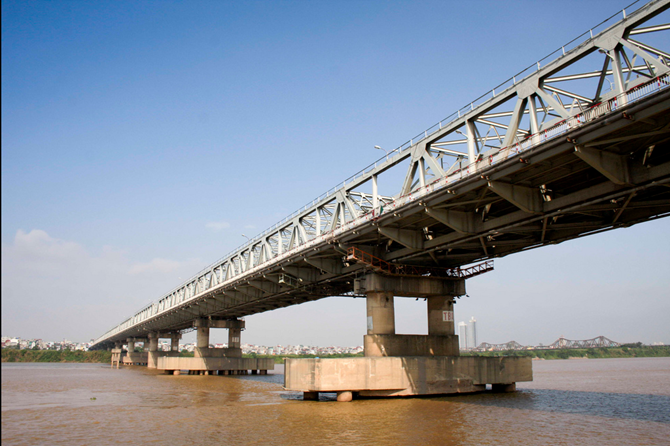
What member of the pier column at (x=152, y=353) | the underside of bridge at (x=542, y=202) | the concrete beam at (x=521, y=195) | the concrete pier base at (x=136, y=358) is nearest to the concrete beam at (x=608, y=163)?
the underside of bridge at (x=542, y=202)

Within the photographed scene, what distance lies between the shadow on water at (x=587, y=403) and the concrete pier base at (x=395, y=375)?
4.53 ft

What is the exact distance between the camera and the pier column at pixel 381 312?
37.7m

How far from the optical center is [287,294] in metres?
55.8

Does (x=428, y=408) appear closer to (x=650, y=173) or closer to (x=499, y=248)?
(x=499, y=248)

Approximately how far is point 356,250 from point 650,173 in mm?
20533

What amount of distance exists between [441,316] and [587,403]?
12.4 metres

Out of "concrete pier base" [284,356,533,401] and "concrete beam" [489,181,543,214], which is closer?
"concrete beam" [489,181,543,214]

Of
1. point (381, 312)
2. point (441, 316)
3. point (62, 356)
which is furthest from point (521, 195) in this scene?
point (62, 356)

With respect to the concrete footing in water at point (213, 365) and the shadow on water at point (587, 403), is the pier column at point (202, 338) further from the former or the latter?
the shadow on water at point (587, 403)

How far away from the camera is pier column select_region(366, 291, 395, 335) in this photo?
37.7m

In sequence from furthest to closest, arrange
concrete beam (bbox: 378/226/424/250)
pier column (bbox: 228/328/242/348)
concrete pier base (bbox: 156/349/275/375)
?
pier column (bbox: 228/328/242/348), concrete pier base (bbox: 156/349/275/375), concrete beam (bbox: 378/226/424/250)

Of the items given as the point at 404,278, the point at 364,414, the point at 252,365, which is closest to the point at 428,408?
the point at 364,414

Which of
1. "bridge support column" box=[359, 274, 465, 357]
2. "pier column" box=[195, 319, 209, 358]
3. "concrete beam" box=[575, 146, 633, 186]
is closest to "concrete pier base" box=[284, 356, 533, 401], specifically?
"bridge support column" box=[359, 274, 465, 357]

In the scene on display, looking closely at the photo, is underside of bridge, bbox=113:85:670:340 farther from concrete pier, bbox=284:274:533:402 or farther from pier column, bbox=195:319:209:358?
pier column, bbox=195:319:209:358
